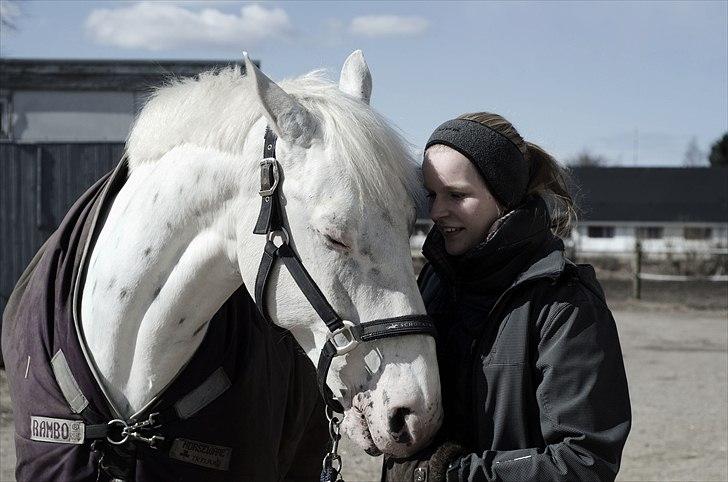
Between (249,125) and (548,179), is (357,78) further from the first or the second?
(548,179)

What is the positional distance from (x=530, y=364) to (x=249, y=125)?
3.42ft

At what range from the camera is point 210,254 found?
7.80ft

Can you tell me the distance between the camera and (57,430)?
2.48 metres

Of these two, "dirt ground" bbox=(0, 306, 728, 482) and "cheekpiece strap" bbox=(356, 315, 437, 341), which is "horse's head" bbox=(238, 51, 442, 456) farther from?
"dirt ground" bbox=(0, 306, 728, 482)

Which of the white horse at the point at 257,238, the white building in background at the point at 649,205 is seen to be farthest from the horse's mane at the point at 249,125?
the white building in background at the point at 649,205

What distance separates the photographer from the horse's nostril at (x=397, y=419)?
2.02 metres

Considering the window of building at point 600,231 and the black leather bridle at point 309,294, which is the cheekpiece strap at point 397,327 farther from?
the window of building at point 600,231

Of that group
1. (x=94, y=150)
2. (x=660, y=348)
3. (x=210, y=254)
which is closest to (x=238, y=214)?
(x=210, y=254)

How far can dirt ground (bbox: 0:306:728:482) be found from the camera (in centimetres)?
562

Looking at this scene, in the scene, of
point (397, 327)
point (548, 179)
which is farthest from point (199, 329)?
point (548, 179)

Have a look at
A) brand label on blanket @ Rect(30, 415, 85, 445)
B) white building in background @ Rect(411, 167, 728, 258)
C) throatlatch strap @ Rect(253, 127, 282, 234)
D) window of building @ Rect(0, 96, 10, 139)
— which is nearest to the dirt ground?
brand label on blanket @ Rect(30, 415, 85, 445)

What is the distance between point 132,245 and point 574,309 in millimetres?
1313

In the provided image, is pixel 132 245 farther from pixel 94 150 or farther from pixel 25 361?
pixel 94 150

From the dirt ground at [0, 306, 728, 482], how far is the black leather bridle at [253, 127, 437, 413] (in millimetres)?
3355
